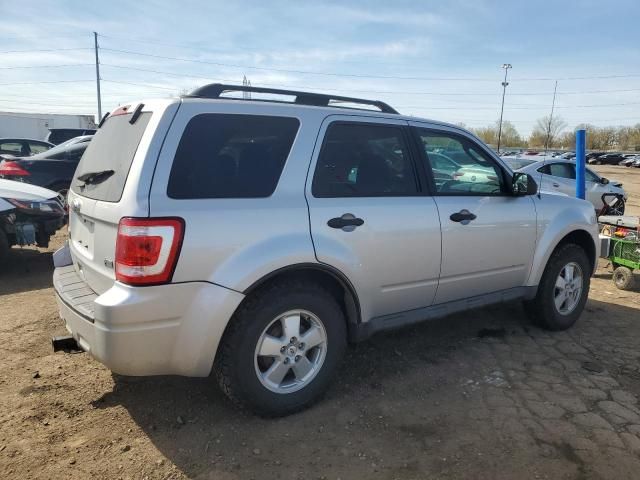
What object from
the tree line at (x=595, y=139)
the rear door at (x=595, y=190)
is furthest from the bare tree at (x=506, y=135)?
the rear door at (x=595, y=190)

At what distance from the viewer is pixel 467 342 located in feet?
14.5

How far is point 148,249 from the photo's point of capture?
A: 2520 mm

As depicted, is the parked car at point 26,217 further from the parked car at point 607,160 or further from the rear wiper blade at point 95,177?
the parked car at point 607,160

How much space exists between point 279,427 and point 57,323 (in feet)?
8.63

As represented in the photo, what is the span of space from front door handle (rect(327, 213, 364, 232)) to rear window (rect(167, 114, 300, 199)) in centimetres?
42

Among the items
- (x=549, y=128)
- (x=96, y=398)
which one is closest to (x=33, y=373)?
(x=96, y=398)

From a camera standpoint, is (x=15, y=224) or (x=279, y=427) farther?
(x=15, y=224)

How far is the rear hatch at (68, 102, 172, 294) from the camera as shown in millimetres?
2611

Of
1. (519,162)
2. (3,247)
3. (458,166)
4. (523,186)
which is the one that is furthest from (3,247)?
(519,162)

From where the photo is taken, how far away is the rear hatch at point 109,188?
261 centimetres

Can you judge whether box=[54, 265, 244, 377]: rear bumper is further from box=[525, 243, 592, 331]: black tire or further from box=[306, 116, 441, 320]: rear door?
box=[525, 243, 592, 331]: black tire

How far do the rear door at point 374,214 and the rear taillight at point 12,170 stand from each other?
839 cm

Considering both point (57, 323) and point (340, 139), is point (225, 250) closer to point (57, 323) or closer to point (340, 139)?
point (340, 139)

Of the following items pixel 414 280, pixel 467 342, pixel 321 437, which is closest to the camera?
pixel 321 437
